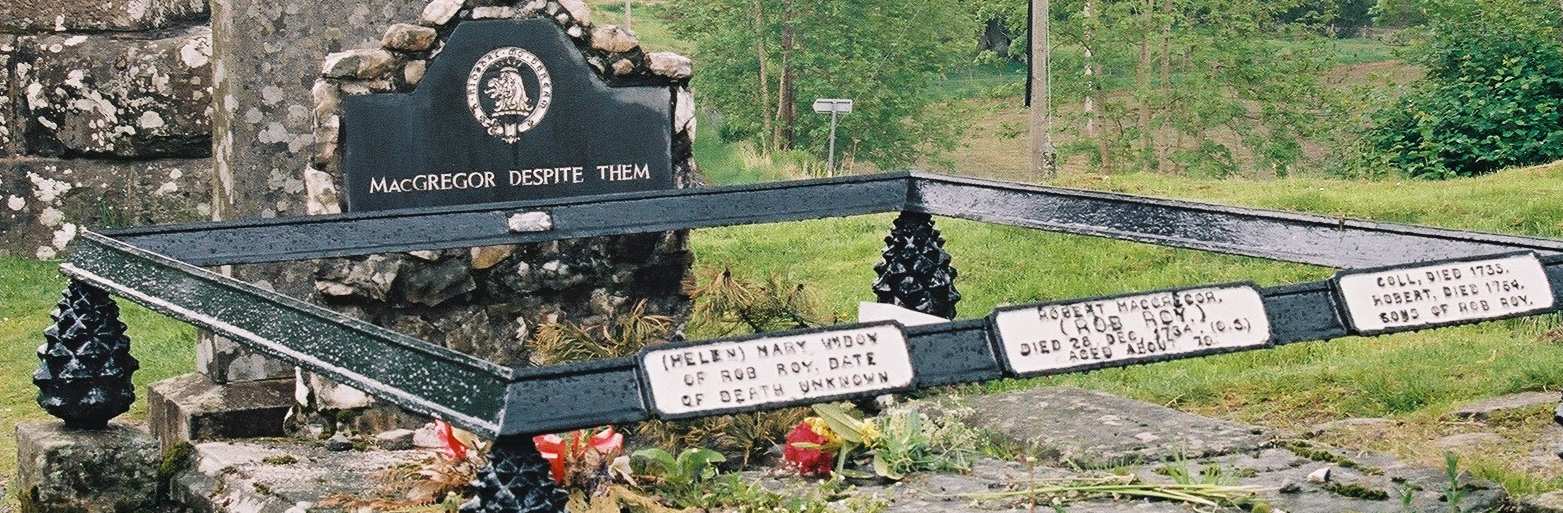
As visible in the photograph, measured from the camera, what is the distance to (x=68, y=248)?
42.5 feet

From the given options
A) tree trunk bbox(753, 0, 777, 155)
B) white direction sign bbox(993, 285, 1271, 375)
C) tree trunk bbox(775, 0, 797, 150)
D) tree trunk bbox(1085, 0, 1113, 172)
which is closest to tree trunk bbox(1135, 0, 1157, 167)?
tree trunk bbox(1085, 0, 1113, 172)

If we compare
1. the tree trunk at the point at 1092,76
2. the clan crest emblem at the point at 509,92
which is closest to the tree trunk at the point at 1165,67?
the tree trunk at the point at 1092,76

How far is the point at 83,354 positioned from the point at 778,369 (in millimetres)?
2501

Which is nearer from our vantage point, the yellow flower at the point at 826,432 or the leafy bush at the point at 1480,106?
the yellow flower at the point at 826,432

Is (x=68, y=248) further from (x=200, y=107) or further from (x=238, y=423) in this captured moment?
(x=238, y=423)

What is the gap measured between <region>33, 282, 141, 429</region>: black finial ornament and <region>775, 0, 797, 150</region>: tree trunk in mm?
25963

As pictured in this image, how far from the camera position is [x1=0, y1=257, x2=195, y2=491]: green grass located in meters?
9.57

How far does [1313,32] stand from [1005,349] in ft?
100

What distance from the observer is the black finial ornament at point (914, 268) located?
7.28m

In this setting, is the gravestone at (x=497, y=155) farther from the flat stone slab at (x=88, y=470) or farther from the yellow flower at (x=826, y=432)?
the yellow flower at (x=826, y=432)

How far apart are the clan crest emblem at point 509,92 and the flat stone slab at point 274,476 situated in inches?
63.1

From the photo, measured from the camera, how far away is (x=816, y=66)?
34.0m

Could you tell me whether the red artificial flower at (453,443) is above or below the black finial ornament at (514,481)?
below

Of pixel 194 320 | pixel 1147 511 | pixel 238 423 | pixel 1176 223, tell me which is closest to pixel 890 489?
pixel 1147 511
